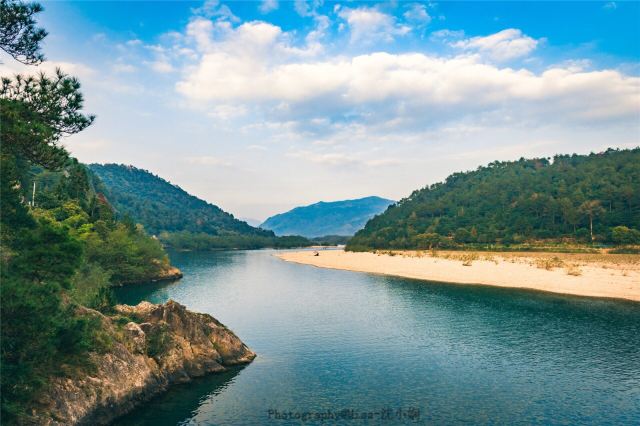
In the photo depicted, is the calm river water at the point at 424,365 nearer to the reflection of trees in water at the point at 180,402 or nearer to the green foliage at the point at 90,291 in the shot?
the reflection of trees in water at the point at 180,402

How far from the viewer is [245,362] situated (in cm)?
3256

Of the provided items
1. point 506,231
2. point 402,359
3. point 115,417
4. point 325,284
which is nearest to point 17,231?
point 115,417

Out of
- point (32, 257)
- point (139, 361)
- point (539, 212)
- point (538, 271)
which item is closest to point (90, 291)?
point (139, 361)

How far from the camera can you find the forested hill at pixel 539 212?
11719 cm

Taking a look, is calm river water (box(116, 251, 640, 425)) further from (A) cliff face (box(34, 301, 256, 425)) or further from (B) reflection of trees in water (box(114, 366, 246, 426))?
(A) cliff face (box(34, 301, 256, 425))

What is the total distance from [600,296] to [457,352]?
117 ft

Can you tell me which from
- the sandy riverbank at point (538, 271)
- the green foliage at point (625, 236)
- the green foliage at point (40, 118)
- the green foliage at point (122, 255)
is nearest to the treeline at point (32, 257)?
the green foliage at point (40, 118)

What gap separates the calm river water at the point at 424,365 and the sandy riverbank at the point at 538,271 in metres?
8.34

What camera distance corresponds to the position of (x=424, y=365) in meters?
31.2

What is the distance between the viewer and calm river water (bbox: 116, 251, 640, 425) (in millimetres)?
23328

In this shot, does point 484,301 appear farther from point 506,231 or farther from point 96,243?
point 506,231

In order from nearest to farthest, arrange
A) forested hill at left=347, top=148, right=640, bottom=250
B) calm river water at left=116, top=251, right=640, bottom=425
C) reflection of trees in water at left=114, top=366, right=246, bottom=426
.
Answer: reflection of trees in water at left=114, top=366, right=246, bottom=426, calm river water at left=116, top=251, right=640, bottom=425, forested hill at left=347, top=148, right=640, bottom=250

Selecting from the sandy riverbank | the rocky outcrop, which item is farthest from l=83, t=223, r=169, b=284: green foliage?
the sandy riverbank

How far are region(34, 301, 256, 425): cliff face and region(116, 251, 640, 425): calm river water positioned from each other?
125 cm
